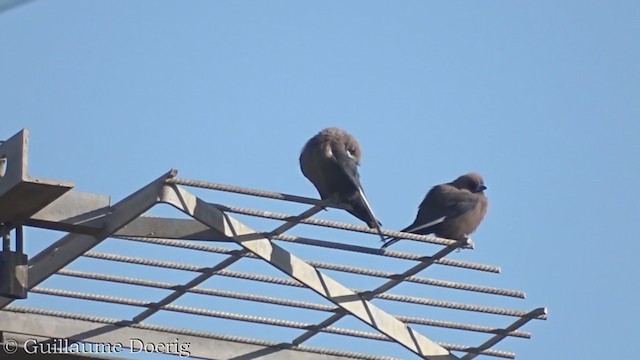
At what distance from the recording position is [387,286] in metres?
6.96

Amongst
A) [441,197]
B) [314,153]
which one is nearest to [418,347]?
[314,153]

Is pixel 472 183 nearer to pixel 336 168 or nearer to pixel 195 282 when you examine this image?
pixel 336 168

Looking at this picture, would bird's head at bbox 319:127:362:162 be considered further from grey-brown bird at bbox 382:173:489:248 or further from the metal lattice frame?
the metal lattice frame

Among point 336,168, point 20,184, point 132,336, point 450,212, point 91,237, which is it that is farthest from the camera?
point 450,212

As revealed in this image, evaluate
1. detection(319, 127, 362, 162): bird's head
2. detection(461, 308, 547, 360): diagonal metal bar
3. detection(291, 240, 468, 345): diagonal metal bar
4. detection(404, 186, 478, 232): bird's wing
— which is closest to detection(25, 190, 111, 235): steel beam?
detection(291, 240, 468, 345): diagonal metal bar

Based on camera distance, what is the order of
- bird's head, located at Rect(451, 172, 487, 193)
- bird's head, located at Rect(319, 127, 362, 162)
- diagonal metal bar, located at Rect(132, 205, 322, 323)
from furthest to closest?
bird's head, located at Rect(451, 172, 487, 193), bird's head, located at Rect(319, 127, 362, 162), diagonal metal bar, located at Rect(132, 205, 322, 323)

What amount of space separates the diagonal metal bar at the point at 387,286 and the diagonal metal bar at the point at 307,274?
12cm

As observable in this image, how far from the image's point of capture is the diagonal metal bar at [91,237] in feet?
19.5

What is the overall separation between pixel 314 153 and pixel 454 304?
2.31 m

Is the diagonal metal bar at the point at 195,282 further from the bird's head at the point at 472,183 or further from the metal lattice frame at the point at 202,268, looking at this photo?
the bird's head at the point at 472,183

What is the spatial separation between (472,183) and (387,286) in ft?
13.0

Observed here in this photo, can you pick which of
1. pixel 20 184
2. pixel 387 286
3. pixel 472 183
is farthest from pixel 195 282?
pixel 472 183

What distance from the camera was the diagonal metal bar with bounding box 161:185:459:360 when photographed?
6082mm

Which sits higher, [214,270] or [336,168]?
[336,168]
